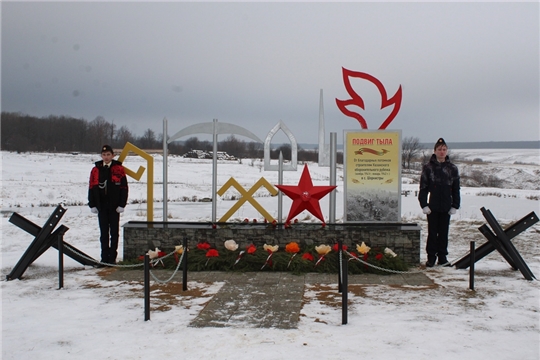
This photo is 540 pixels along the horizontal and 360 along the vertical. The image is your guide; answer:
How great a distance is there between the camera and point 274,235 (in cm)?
898

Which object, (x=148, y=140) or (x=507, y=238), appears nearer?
(x=507, y=238)

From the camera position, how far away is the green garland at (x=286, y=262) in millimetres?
8250

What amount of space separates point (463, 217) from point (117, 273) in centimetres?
1097

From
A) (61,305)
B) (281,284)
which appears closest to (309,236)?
(281,284)

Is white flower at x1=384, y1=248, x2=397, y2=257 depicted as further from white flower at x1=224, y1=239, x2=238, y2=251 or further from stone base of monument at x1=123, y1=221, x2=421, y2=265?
white flower at x1=224, y1=239, x2=238, y2=251

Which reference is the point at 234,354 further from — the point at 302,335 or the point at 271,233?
the point at 271,233

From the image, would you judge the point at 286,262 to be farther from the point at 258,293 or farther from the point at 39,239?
the point at 39,239

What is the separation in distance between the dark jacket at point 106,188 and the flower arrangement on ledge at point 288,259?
4.49 feet

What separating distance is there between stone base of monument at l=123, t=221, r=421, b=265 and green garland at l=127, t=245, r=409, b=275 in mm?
279

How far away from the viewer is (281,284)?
747 cm

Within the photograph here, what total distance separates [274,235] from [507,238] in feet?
12.4

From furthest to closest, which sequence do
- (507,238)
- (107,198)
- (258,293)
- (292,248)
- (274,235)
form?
(274,235) → (107,198) → (292,248) → (507,238) → (258,293)

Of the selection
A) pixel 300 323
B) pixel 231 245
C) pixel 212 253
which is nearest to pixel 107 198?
pixel 212 253

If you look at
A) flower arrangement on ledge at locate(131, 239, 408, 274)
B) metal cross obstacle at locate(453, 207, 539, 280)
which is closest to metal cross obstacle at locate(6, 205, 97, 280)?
flower arrangement on ledge at locate(131, 239, 408, 274)
